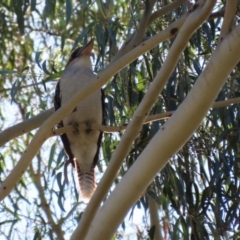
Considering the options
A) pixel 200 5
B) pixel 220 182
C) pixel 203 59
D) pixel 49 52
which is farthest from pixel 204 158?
pixel 200 5

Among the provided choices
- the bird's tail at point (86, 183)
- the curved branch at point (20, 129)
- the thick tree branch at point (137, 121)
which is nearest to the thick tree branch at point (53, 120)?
the thick tree branch at point (137, 121)

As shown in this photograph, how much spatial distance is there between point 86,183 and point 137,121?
1.37m

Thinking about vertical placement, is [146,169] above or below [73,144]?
below

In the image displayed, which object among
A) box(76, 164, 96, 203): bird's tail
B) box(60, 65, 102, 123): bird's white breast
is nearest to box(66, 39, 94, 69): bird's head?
box(60, 65, 102, 123): bird's white breast

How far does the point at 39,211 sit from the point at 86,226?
92.2 inches

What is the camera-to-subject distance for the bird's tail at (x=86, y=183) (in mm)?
3230

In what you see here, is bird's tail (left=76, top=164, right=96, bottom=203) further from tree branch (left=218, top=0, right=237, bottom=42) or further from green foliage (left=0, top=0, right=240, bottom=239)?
tree branch (left=218, top=0, right=237, bottom=42)

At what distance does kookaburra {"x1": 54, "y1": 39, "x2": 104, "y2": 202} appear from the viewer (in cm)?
346

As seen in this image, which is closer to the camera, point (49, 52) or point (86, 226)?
point (86, 226)

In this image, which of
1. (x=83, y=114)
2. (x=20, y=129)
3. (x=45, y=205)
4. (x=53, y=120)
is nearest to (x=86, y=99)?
(x=83, y=114)

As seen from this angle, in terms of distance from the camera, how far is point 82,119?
348 cm

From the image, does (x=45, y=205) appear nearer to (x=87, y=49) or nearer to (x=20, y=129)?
(x=87, y=49)

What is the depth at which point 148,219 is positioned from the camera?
3.73m

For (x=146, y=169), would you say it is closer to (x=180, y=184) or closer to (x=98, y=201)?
(x=98, y=201)
